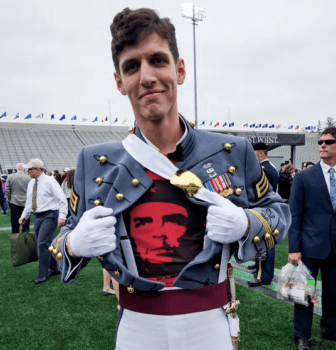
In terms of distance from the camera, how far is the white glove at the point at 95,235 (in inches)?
49.0

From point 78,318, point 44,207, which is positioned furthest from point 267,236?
point 44,207

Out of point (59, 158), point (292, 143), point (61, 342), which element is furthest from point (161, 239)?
point (59, 158)

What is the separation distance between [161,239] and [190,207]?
0.53ft

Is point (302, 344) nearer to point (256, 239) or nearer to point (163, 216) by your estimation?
point (256, 239)

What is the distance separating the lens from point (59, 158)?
34781mm

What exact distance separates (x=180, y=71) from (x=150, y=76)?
23 cm

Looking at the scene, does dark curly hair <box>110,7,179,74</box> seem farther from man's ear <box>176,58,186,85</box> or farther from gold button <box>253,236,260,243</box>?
gold button <box>253,236,260,243</box>

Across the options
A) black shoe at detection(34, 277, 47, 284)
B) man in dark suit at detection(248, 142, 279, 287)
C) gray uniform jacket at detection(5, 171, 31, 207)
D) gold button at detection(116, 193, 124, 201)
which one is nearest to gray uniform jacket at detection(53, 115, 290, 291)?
gold button at detection(116, 193, 124, 201)

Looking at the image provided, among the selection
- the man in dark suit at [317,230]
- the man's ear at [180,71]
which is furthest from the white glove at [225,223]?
the man in dark suit at [317,230]

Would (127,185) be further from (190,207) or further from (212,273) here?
(212,273)

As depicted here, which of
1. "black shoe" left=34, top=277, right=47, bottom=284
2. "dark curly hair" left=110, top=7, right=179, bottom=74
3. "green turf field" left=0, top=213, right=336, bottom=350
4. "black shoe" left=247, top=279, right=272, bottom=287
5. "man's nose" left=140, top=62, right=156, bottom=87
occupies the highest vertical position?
"dark curly hair" left=110, top=7, right=179, bottom=74

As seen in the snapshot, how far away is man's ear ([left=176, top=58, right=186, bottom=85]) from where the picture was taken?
57.4 inches

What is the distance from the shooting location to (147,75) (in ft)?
4.23

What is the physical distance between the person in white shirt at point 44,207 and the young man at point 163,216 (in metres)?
4.57
